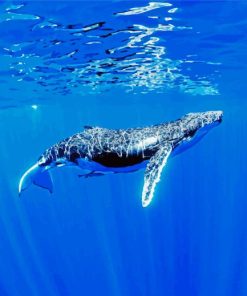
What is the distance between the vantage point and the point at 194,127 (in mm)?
9094

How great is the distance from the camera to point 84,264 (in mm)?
33219

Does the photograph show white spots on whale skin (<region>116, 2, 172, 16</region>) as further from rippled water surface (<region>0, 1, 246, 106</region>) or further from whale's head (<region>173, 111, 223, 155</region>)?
whale's head (<region>173, 111, 223, 155</region>)

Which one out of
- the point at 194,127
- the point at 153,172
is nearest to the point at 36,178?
the point at 153,172

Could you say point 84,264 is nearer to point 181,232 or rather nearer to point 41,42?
point 181,232

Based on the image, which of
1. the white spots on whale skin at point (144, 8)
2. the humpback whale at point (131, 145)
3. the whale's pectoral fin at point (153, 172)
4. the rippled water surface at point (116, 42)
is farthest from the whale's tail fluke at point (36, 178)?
the white spots on whale skin at point (144, 8)

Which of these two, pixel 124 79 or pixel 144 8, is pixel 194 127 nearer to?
pixel 144 8

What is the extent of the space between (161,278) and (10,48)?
79.9 ft

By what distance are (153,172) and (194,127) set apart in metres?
1.92

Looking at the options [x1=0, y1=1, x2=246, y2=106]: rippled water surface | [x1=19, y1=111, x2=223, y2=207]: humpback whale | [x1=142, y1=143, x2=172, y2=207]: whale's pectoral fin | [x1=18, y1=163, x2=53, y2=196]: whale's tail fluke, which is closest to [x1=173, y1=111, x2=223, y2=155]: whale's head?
[x1=19, y1=111, x2=223, y2=207]: humpback whale

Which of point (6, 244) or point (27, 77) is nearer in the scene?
point (27, 77)

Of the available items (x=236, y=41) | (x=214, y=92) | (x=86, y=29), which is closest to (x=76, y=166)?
Result: (x=86, y=29)

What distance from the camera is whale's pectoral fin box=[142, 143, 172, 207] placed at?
767 centimetres

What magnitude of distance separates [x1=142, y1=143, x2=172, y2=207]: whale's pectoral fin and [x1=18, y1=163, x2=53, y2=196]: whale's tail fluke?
3.97 m

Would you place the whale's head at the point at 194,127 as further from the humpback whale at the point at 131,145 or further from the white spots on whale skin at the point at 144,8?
the white spots on whale skin at the point at 144,8
